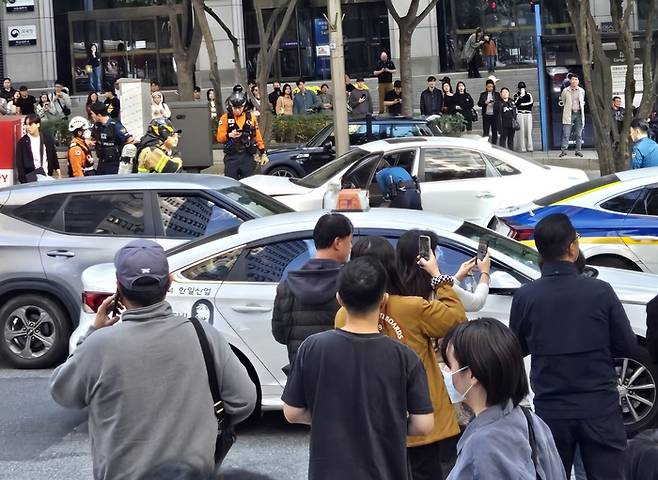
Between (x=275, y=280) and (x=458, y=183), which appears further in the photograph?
(x=458, y=183)

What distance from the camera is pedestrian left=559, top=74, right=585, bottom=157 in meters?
23.8

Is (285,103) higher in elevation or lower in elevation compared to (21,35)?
lower

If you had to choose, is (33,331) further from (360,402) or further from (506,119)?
(506,119)

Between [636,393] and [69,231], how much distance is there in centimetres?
503

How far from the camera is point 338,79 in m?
17.3

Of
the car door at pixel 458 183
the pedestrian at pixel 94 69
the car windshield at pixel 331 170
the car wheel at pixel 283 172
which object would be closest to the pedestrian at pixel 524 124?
the car wheel at pixel 283 172

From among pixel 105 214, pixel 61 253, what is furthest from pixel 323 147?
pixel 61 253

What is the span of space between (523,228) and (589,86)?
490 cm

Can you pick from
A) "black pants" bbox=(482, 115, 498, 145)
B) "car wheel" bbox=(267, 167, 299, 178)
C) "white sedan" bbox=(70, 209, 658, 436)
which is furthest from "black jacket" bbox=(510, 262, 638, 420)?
"black pants" bbox=(482, 115, 498, 145)

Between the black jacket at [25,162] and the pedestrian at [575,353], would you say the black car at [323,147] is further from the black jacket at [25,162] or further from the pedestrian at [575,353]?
the pedestrian at [575,353]

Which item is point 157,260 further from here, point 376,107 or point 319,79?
point 319,79

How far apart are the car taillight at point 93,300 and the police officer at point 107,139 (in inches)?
302

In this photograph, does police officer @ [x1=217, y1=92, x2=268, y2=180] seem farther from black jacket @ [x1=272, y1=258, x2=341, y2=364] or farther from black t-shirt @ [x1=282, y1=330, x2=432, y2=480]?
black t-shirt @ [x1=282, y1=330, x2=432, y2=480]

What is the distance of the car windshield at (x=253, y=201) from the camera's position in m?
9.75
